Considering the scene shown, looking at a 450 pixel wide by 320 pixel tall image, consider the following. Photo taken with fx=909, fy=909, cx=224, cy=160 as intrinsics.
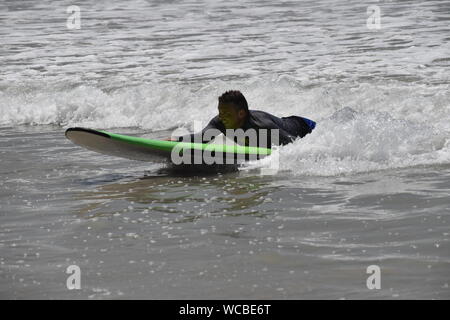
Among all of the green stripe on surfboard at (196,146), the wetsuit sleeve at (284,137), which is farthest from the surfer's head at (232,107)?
the wetsuit sleeve at (284,137)

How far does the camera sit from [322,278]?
452 centimetres

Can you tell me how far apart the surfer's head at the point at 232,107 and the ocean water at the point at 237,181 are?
0.42m

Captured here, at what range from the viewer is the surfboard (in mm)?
7719

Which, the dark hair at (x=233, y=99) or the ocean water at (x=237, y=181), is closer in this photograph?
the ocean water at (x=237, y=181)

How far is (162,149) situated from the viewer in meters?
7.93

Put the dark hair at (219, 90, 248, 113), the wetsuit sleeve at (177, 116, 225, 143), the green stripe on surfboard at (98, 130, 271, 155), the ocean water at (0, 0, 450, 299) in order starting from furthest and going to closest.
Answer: the wetsuit sleeve at (177, 116, 225, 143) → the green stripe on surfboard at (98, 130, 271, 155) → the dark hair at (219, 90, 248, 113) → the ocean water at (0, 0, 450, 299)

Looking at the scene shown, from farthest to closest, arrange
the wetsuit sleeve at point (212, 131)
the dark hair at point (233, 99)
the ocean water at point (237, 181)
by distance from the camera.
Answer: the wetsuit sleeve at point (212, 131)
the dark hair at point (233, 99)
the ocean water at point (237, 181)

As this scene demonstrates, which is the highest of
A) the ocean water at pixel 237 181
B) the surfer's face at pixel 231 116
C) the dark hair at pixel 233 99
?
the dark hair at pixel 233 99

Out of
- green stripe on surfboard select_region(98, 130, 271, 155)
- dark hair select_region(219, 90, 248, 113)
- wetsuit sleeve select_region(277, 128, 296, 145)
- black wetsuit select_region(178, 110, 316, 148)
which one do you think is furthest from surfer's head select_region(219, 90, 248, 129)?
wetsuit sleeve select_region(277, 128, 296, 145)

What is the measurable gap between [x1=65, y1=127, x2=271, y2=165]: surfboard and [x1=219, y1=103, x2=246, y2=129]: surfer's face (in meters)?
0.19

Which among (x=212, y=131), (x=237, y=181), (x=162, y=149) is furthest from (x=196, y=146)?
(x=237, y=181)

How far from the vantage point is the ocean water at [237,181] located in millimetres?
4660

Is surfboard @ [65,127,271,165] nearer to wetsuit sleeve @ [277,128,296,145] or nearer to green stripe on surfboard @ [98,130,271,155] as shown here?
green stripe on surfboard @ [98,130,271,155]

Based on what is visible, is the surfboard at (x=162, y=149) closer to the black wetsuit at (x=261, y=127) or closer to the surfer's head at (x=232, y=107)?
the black wetsuit at (x=261, y=127)
